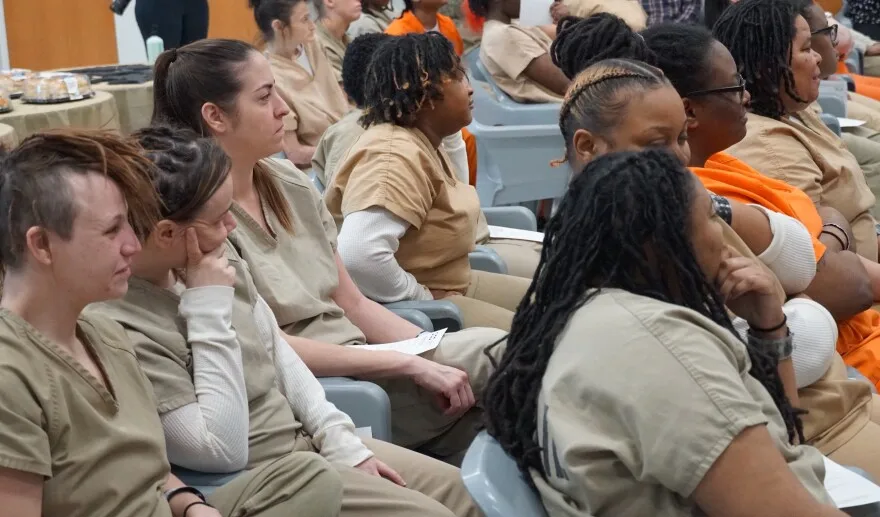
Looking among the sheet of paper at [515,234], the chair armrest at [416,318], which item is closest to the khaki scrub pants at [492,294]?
the chair armrest at [416,318]

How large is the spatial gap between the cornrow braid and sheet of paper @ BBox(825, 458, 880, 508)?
3.49 ft

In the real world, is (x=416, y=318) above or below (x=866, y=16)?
above

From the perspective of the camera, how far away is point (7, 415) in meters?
1.12

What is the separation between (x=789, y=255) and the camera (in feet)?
5.94

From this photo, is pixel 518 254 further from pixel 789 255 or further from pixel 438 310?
pixel 789 255

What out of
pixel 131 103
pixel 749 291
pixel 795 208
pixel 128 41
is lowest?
pixel 128 41

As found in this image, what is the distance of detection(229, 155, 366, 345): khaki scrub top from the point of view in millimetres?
1921

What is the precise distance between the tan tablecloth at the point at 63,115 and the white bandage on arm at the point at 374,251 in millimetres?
1231

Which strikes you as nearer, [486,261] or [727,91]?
[727,91]

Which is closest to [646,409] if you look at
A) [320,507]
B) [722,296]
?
[722,296]

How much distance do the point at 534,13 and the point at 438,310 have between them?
2.58 m

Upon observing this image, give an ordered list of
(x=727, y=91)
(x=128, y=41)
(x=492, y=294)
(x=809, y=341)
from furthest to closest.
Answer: (x=128, y=41)
(x=492, y=294)
(x=727, y=91)
(x=809, y=341)

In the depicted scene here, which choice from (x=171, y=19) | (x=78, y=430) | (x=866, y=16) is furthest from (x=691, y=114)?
(x=866, y=16)

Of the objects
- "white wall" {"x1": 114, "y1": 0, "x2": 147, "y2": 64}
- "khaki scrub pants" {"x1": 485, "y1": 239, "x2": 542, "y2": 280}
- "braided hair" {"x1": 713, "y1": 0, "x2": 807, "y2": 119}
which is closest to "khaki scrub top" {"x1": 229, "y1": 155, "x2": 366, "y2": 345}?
"khaki scrub pants" {"x1": 485, "y1": 239, "x2": 542, "y2": 280}
